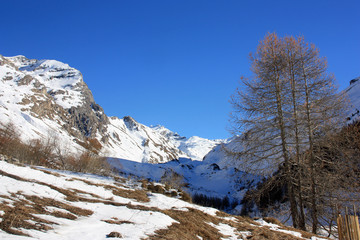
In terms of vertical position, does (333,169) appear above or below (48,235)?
above

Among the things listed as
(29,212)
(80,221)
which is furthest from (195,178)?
(29,212)

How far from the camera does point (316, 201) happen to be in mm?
9344

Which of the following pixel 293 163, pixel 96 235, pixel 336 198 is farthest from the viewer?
pixel 293 163

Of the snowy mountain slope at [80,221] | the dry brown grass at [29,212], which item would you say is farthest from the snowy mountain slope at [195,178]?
the dry brown grass at [29,212]

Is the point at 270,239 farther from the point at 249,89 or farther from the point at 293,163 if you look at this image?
the point at 249,89

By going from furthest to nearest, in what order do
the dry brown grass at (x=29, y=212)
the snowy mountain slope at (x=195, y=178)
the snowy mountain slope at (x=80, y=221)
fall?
1. the snowy mountain slope at (x=195, y=178)
2. the snowy mountain slope at (x=80, y=221)
3. the dry brown grass at (x=29, y=212)

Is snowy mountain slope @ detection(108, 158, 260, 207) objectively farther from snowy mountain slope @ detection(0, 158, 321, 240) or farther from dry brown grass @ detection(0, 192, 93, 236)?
dry brown grass @ detection(0, 192, 93, 236)

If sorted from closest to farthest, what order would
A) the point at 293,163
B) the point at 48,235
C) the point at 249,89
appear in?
the point at 48,235 → the point at 293,163 → the point at 249,89

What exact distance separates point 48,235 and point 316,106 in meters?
9.83

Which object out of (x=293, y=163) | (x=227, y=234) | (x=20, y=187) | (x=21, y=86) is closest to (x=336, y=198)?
(x=293, y=163)

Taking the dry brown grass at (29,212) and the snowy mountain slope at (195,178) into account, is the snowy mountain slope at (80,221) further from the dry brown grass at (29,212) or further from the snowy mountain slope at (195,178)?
the snowy mountain slope at (195,178)

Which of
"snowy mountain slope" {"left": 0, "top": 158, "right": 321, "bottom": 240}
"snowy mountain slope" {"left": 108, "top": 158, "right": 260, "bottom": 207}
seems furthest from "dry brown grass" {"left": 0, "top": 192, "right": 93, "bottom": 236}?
"snowy mountain slope" {"left": 108, "top": 158, "right": 260, "bottom": 207}

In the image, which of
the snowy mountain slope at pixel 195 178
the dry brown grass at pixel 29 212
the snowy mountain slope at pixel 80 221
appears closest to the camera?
the dry brown grass at pixel 29 212

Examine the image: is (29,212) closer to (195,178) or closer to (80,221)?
(80,221)
